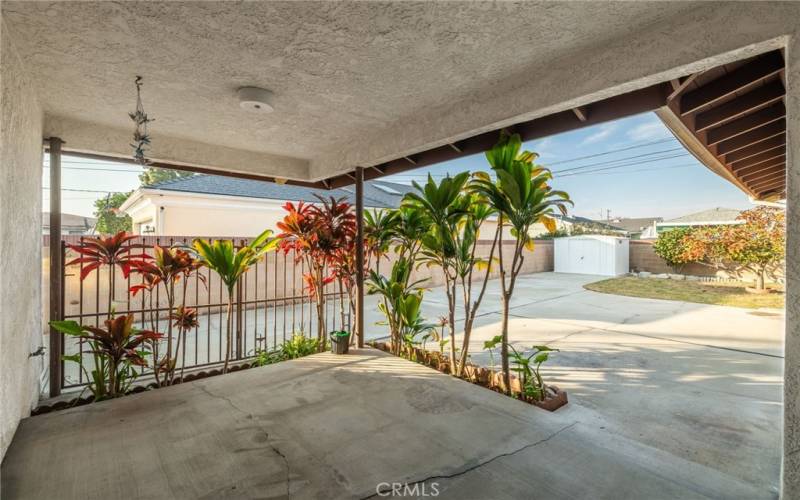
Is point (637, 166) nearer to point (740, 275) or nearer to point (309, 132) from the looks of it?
point (740, 275)

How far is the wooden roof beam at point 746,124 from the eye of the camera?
2644 millimetres

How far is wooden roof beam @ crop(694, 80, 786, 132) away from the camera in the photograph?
2309 mm

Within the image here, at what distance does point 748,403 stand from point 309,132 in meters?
4.79

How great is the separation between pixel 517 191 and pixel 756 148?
2946 millimetres

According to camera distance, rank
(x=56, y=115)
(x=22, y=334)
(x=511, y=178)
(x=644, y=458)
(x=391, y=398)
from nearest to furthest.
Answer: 1. (x=644, y=458)
2. (x=22, y=334)
3. (x=511, y=178)
4. (x=391, y=398)
5. (x=56, y=115)

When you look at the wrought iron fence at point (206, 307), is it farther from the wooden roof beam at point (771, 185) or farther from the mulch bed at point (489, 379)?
the wooden roof beam at point (771, 185)

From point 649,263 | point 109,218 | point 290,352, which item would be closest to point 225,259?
point 290,352

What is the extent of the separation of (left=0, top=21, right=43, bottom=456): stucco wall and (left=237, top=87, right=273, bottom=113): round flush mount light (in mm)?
1210

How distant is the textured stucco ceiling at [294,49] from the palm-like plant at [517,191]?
0.57m

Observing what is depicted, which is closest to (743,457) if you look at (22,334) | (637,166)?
(22,334)

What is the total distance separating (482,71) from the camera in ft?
8.05

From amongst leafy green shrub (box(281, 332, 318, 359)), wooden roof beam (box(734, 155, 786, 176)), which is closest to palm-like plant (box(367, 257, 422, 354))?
leafy green shrub (box(281, 332, 318, 359))

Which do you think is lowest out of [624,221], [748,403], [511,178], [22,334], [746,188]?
[748,403]

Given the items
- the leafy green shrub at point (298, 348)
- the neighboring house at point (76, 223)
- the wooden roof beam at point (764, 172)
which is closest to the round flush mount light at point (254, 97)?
the leafy green shrub at point (298, 348)
